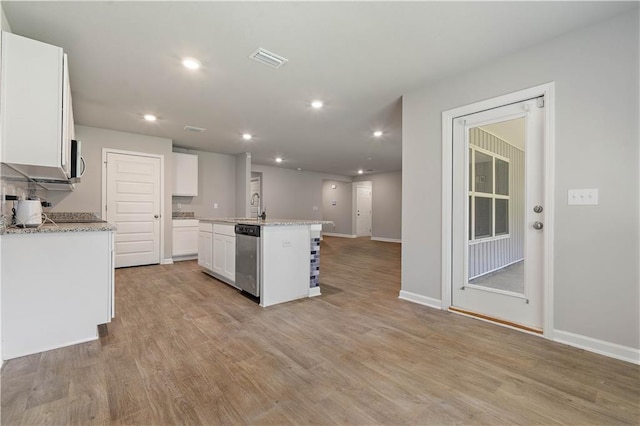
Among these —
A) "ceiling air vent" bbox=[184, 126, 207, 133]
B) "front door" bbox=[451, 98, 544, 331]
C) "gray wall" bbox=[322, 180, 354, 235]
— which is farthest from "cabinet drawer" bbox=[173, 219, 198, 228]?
"gray wall" bbox=[322, 180, 354, 235]

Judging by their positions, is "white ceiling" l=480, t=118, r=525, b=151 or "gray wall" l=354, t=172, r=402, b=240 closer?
"white ceiling" l=480, t=118, r=525, b=151

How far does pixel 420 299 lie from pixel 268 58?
9.81 ft

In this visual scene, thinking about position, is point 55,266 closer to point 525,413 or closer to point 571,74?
point 525,413

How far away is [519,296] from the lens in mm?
2537

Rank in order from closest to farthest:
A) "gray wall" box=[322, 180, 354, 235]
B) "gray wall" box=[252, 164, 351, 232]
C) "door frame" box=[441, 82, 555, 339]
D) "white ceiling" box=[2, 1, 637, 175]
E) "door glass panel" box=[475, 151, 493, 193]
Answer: "white ceiling" box=[2, 1, 637, 175]
"door frame" box=[441, 82, 555, 339]
"door glass panel" box=[475, 151, 493, 193]
"gray wall" box=[252, 164, 351, 232]
"gray wall" box=[322, 180, 354, 235]

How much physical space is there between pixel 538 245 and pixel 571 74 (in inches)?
55.3

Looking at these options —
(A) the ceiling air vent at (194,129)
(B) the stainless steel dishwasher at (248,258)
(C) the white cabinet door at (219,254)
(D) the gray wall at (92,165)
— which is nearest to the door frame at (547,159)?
(B) the stainless steel dishwasher at (248,258)

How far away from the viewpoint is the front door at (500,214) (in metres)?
2.46

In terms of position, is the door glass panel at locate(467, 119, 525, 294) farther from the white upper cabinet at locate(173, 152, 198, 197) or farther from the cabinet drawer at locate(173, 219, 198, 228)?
the white upper cabinet at locate(173, 152, 198, 197)

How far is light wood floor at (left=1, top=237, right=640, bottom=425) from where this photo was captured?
1467mm

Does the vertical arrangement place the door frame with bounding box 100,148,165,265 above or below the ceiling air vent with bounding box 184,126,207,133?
below

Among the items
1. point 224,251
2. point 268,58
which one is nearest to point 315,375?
point 224,251

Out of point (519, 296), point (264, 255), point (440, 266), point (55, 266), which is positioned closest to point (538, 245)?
point (519, 296)

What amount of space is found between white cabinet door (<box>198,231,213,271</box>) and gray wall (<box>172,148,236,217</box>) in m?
2.04
